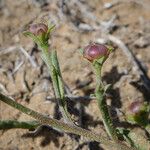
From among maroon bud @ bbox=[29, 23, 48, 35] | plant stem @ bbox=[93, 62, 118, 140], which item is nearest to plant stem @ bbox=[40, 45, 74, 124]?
maroon bud @ bbox=[29, 23, 48, 35]

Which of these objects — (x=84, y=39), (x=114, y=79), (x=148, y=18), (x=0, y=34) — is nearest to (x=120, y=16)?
(x=148, y=18)

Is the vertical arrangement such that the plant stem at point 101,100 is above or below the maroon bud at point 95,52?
below

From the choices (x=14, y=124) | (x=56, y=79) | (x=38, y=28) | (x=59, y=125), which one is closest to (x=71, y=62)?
(x=56, y=79)

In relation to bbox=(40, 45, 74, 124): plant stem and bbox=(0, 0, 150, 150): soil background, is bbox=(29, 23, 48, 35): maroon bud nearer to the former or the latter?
bbox=(40, 45, 74, 124): plant stem

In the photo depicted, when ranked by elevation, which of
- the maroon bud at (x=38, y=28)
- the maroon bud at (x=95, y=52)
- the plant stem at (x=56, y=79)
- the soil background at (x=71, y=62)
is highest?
the maroon bud at (x=38, y=28)

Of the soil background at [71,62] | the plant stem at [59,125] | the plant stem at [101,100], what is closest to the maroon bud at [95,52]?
the plant stem at [101,100]

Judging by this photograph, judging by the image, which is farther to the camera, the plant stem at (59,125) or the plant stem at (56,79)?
the plant stem at (56,79)

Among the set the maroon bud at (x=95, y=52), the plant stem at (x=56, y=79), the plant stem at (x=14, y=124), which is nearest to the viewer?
the plant stem at (x=14, y=124)

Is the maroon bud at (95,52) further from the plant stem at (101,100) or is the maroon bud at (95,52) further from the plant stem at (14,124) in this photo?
the plant stem at (14,124)
